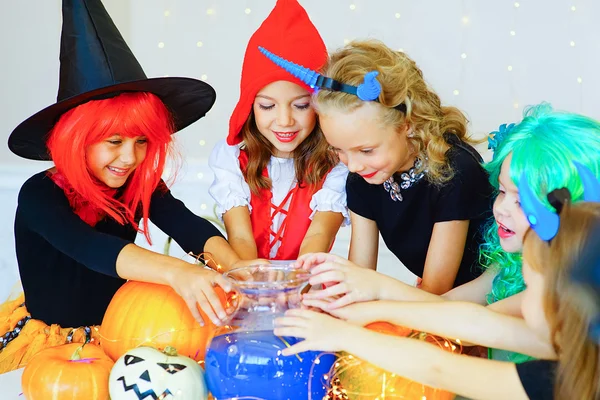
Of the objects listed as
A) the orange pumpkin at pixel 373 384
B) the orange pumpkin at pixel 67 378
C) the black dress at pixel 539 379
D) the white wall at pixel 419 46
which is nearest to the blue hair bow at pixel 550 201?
the black dress at pixel 539 379

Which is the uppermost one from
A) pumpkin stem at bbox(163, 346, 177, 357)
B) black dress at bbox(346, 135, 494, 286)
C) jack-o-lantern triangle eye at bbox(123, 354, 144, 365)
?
black dress at bbox(346, 135, 494, 286)

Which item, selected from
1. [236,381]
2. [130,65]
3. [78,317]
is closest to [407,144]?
[130,65]

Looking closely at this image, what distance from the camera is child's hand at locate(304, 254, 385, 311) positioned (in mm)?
1286

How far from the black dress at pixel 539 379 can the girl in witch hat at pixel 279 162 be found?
0.96 metres

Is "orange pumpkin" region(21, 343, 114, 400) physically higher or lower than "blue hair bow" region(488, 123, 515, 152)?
lower

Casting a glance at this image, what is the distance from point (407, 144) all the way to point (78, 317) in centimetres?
92

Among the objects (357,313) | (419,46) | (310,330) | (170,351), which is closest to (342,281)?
(357,313)

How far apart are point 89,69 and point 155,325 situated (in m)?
0.62

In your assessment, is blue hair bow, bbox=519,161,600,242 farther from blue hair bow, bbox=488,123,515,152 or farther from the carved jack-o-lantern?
the carved jack-o-lantern

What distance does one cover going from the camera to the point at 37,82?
3.15 meters

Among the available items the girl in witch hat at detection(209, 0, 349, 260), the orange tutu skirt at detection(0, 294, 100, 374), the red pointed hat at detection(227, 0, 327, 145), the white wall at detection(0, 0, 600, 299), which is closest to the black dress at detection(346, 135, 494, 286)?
the girl in witch hat at detection(209, 0, 349, 260)

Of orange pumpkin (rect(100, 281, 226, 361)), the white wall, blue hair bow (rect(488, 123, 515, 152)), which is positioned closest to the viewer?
orange pumpkin (rect(100, 281, 226, 361))

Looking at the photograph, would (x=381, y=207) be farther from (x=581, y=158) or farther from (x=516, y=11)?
(x=516, y=11)

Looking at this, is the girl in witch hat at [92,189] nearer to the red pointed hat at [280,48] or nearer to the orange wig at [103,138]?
the orange wig at [103,138]
